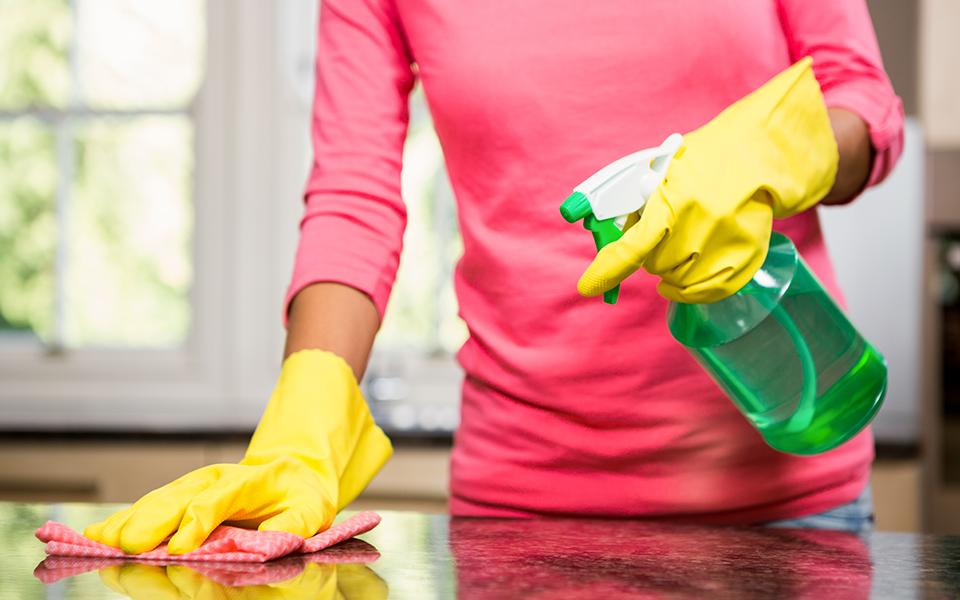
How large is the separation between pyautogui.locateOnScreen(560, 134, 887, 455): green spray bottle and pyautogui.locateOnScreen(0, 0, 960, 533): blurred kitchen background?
3.90ft

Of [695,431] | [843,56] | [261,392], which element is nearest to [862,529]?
[695,431]

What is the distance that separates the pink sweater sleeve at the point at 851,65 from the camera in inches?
32.2

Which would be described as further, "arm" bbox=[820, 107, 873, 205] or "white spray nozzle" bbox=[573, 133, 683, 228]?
"arm" bbox=[820, 107, 873, 205]

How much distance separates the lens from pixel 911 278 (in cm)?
201

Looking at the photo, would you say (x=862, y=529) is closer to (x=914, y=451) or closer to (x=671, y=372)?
(x=671, y=372)

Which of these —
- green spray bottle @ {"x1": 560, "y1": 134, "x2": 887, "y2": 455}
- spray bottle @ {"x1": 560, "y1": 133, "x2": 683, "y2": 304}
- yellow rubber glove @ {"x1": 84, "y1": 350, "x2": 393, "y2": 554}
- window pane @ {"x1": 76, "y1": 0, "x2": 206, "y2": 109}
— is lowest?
yellow rubber glove @ {"x1": 84, "y1": 350, "x2": 393, "y2": 554}

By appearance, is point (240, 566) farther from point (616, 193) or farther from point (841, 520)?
point (841, 520)

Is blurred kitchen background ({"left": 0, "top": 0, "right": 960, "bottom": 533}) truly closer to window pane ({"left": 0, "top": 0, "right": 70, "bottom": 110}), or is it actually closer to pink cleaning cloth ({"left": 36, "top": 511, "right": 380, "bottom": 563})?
window pane ({"left": 0, "top": 0, "right": 70, "bottom": 110})

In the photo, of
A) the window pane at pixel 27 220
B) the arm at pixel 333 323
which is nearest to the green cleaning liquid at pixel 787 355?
the arm at pixel 333 323

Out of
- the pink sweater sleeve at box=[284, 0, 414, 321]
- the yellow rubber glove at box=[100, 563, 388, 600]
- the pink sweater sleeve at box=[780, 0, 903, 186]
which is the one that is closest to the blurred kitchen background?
the pink sweater sleeve at box=[284, 0, 414, 321]

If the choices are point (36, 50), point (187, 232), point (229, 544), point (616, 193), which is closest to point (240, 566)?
point (229, 544)

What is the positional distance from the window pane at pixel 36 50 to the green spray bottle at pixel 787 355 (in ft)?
7.31

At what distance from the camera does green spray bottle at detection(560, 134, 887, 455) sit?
0.75 m

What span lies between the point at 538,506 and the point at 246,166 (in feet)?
5.44
